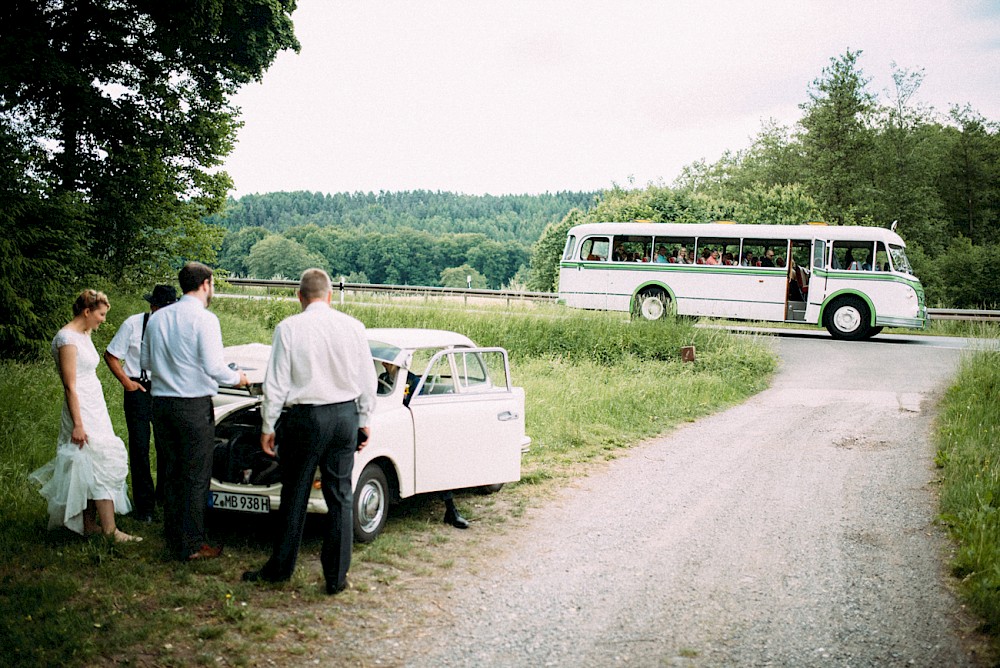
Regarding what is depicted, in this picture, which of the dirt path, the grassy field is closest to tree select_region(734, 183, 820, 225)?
the grassy field

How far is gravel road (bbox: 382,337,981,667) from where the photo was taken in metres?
5.00

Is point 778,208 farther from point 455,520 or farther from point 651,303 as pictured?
point 455,520

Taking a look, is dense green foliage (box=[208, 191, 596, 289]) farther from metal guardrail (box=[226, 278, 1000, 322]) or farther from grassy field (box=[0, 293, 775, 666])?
grassy field (box=[0, 293, 775, 666])

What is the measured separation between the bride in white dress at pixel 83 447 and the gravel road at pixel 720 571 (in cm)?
259

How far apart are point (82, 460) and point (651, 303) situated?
21481 millimetres

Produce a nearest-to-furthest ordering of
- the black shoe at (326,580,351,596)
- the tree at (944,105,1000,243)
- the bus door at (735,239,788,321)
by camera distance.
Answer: the black shoe at (326,580,351,596) < the bus door at (735,239,788,321) < the tree at (944,105,1000,243)

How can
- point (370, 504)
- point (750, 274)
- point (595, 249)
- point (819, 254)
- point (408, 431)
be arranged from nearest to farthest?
point (370, 504) → point (408, 431) → point (819, 254) → point (750, 274) → point (595, 249)

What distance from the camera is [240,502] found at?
639 cm

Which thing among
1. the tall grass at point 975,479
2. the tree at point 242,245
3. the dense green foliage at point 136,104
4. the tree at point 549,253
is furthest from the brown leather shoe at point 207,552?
the tree at point 242,245

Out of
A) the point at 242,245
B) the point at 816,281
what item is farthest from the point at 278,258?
the point at 816,281

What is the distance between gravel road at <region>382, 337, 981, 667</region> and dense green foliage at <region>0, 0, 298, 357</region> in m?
13.2

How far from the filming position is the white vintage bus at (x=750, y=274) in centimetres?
2362

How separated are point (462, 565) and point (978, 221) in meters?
57.2

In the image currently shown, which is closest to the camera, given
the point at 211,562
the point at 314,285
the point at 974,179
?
the point at 314,285
